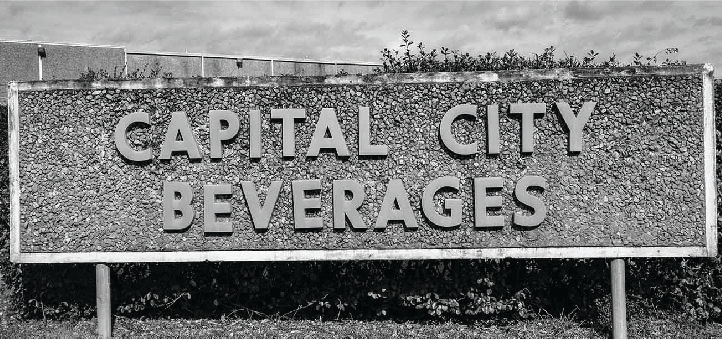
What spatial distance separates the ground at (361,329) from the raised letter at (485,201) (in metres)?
1.13

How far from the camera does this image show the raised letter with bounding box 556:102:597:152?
6.33m

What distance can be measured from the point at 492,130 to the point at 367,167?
113 cm

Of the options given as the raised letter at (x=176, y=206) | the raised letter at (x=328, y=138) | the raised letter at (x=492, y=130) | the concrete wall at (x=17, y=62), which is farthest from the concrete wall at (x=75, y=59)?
the raised letter at (x=492, y=130)

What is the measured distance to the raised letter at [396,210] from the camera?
21.2 feet

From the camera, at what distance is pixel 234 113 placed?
21.7ft

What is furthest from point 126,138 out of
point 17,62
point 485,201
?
point 17,62

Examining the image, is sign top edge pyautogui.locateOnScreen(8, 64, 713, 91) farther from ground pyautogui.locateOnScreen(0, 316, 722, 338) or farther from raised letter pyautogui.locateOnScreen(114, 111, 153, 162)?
ground pyautogui.locateOnScreen(0, 316, 722, 338)

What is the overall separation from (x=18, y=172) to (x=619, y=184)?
5341 millimetres

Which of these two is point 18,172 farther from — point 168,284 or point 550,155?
point 550,155

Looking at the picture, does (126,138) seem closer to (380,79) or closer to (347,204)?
(347,204)

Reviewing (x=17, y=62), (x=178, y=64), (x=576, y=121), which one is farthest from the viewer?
(x=17, y=62)

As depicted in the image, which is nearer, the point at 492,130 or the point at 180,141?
the point at 492,130

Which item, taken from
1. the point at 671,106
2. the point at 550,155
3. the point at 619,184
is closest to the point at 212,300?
the point at 550,155

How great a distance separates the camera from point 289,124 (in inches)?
258
